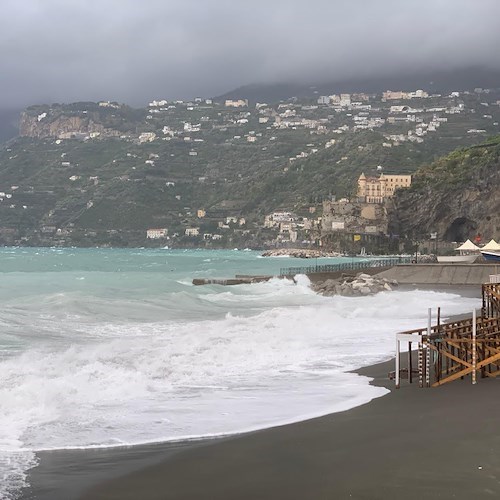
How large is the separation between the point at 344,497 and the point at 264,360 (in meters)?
11.3

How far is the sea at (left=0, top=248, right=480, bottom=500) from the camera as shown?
39.2ft

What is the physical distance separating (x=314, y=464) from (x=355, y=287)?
1669 inches

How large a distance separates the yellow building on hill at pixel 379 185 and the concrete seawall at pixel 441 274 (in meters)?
116

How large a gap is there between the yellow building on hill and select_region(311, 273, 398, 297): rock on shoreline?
401ft

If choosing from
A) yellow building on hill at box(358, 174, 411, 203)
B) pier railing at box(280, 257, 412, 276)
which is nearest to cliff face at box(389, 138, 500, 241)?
yellow building on hill at box(358, 174, 411, 203)

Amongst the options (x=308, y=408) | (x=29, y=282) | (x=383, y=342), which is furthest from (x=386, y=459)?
(x=29, y=282)

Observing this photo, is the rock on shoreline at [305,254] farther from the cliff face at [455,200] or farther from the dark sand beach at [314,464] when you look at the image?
the dark sand beach at [314,464]

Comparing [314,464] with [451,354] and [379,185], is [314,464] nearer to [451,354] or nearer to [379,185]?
[451,354]

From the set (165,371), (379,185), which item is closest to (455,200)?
(379,185)

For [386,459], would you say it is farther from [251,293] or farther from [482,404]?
[251,293]

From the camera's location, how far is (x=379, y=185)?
180250mm

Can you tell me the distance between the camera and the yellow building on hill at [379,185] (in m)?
177

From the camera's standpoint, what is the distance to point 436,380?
50.6ft

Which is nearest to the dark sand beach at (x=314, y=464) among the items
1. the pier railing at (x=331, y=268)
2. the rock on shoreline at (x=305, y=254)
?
the pier railing at (x=331, y=268)
